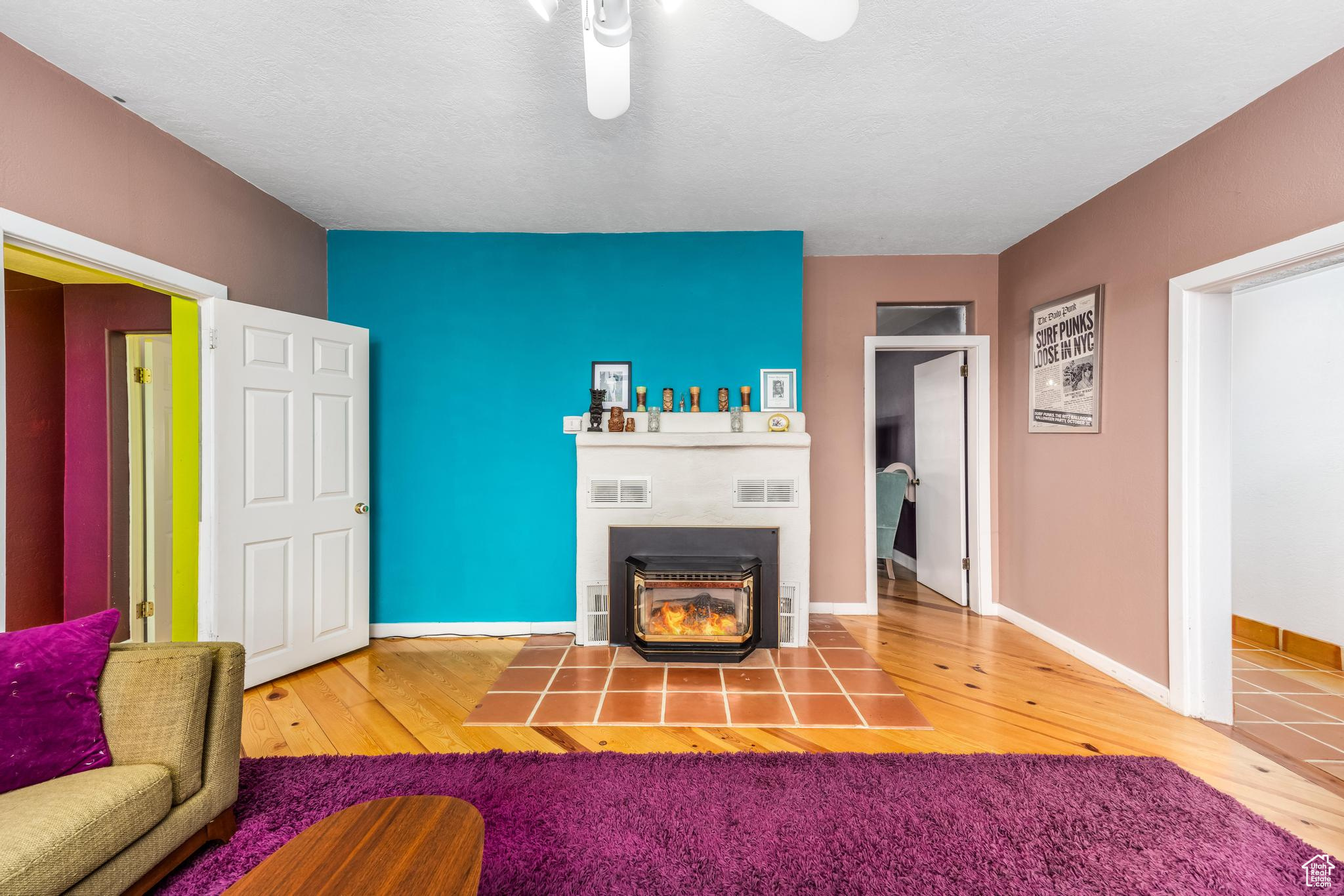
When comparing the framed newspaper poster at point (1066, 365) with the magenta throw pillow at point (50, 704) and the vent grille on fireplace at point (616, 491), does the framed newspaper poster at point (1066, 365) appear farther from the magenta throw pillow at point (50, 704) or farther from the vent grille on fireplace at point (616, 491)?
the magenta throw pillow at point (50, 704)

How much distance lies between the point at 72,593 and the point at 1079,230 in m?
6.10

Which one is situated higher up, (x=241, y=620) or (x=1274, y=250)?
(x=1274, y=250)

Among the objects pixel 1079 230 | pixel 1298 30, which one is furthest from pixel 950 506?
pixel 1298 30

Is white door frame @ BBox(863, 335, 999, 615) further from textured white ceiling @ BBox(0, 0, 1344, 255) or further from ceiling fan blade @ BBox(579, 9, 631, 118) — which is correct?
ceiling fan blade @ BBox(579, 9, 631, 118)

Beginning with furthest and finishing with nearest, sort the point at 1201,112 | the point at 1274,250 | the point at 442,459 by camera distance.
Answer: the point at 442,459 < the point at 1201,112 < the point at 1274,250

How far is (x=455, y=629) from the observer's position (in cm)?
348

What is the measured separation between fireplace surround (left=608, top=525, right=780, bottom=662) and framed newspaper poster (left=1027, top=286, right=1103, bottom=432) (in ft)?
6.02

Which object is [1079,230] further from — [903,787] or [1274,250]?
[903,787]

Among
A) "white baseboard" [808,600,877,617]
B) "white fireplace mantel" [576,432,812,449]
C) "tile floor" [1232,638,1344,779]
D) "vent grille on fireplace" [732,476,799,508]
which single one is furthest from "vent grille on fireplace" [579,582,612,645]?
"tile floor" [1232,638,1344,779]

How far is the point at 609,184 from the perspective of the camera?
9.38 ft

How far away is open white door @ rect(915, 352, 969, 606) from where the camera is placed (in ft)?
13.0

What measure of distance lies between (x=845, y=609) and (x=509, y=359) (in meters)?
2.91

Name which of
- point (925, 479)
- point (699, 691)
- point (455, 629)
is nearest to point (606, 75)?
point (699, 691)

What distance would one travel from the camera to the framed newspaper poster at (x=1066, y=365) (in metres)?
2.94
